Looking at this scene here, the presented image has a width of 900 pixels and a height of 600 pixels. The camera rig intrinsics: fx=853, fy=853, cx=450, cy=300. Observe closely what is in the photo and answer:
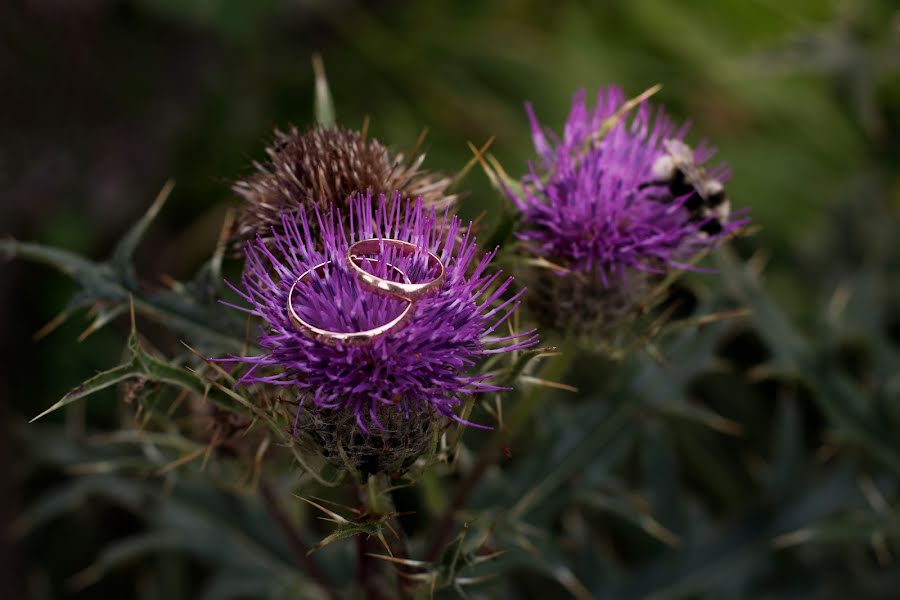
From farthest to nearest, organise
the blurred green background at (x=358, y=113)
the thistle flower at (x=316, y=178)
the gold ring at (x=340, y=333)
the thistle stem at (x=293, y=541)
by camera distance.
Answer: the blurred green background at (x=358, y=113) → the thistle stem at (x=293, y=541) → the thistle flower at (x=316, y=178) → the gold ring at (x=340, y=333)

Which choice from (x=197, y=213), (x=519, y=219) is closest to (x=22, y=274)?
(x=197, y=213)

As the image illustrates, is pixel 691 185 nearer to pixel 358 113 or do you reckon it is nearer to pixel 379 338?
pixel 379 338

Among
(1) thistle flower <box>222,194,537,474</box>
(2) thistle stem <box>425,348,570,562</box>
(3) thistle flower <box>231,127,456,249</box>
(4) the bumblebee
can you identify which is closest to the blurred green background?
(2) thistle stem <box>425,348,570,562</box>

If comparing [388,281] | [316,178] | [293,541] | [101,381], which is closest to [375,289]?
[388,281]

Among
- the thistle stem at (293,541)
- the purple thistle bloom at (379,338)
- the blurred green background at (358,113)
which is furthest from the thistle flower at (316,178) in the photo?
the blurred green background at (358,113)

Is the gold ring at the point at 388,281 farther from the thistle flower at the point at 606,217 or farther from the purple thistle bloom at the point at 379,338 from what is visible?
the thistle flower at the point at 606,217

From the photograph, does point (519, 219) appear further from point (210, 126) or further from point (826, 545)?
point (210, 126)

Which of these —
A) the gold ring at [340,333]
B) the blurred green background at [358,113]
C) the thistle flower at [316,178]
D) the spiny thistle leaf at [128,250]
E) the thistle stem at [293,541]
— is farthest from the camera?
the blurred green background at [358,113]
